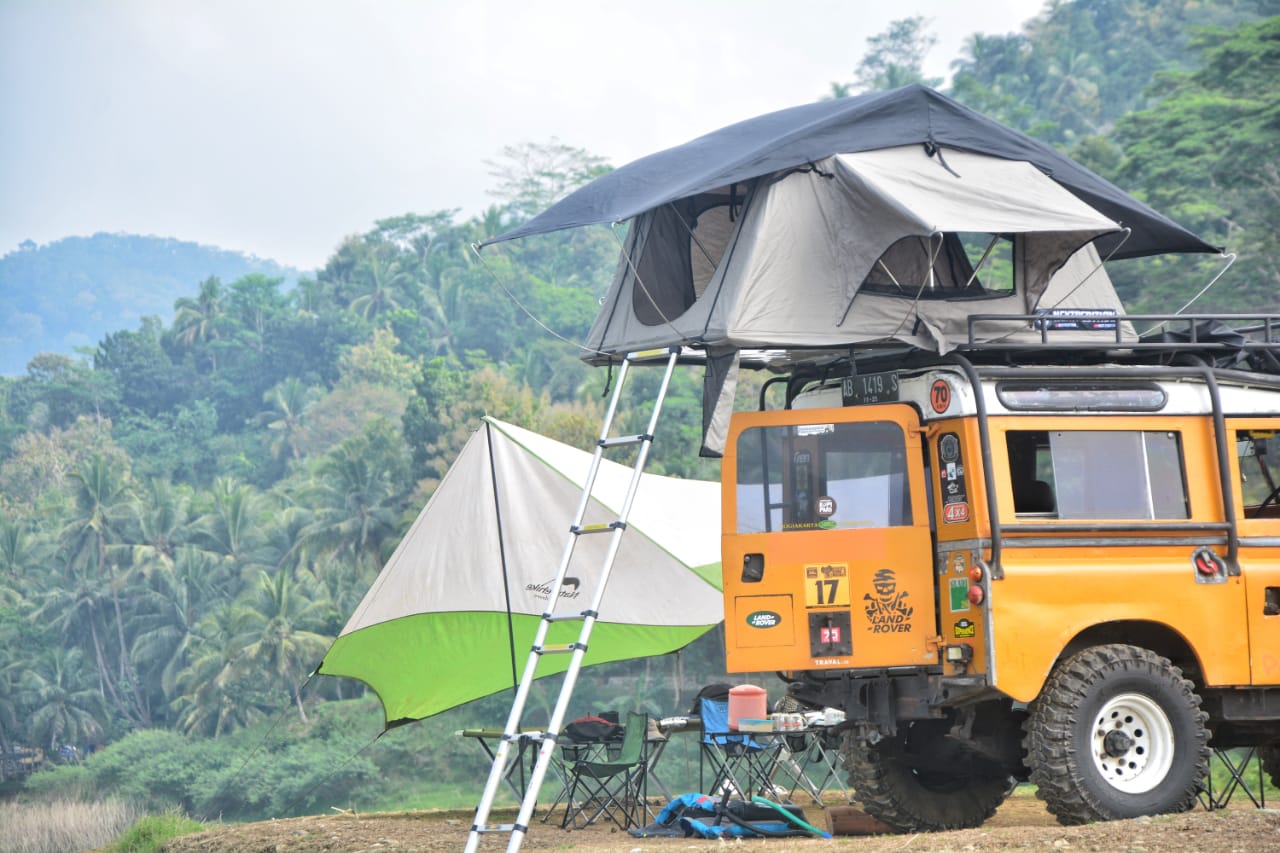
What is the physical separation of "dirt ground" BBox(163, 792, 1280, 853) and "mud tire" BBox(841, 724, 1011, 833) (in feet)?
0.67

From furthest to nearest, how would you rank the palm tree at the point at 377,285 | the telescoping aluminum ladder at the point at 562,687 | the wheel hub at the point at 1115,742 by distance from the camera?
the palm tree at the point at 377,285
the wheel hub at the point at 1115,742
the telescoping aluminum ladder at the point at 562,687

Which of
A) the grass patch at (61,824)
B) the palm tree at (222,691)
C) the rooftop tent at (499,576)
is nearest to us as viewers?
the rooftop tent at (499,576)

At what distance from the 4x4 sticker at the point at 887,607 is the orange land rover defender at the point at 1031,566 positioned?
0.4 inches

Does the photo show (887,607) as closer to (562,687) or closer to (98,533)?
(562,687)

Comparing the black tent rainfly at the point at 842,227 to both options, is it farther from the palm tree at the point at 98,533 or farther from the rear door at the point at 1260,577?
the palm tree at the point at 98,533

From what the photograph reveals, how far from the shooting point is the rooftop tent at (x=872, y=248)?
845cm

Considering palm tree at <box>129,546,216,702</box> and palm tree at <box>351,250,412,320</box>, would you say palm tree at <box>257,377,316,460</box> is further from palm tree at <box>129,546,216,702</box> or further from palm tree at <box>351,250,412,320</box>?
palm tree at <box>129,546,216,702</box>

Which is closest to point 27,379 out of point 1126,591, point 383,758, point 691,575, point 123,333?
point 123,333

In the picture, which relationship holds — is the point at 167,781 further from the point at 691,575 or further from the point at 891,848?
the point at 891,848

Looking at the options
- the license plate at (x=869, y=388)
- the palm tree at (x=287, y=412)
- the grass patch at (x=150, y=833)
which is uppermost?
the palm tree at (x=287, y=412)

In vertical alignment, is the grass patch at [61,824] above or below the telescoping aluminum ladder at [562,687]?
below

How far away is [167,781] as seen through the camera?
156 ft

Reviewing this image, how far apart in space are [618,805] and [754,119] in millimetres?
4734

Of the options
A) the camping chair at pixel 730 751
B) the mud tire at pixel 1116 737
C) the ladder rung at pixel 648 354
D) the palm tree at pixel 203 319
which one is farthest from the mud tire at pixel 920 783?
the palm tree at pixel 203 319
